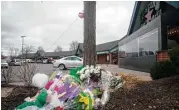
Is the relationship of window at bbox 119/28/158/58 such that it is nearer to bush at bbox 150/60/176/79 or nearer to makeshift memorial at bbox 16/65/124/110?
bush at bbox 150/60/176/79

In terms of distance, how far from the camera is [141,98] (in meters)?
4.77

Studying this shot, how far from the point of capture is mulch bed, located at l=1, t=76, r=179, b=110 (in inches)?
173

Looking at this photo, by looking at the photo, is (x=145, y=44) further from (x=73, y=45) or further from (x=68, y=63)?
(x=73, y=45)

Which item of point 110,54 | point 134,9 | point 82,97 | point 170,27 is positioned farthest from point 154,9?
point 110,54

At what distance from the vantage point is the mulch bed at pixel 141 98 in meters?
4.39

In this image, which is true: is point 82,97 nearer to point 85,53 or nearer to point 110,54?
point 85,53

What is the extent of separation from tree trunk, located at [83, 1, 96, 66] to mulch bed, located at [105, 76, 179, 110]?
4.58 ft

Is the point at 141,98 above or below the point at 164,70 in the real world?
below

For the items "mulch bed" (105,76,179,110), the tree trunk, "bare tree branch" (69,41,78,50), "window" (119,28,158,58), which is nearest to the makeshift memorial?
"mulch bed" (105,76,179,110)

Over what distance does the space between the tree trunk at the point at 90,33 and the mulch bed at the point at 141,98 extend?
A: 4.28 ft

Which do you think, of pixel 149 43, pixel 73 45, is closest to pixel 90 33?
pixel 149 43

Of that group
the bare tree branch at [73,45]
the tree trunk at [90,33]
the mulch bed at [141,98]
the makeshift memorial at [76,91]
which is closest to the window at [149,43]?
the tree trunk at [90,33]

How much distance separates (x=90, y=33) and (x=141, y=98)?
2.66m

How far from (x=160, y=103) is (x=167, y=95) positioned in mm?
492
